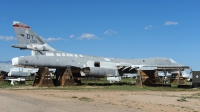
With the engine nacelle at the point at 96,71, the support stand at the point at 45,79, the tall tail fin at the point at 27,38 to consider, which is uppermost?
the tall tail fin at the point at 27,38

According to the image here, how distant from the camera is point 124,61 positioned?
43.0 meters

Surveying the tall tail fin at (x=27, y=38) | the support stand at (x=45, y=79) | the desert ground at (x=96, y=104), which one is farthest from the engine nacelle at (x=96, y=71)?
the desert ground at (x=96, y=104)

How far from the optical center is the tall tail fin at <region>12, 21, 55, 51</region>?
35.4m

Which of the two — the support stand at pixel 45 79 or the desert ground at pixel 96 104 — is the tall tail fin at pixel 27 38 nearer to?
the support stand at pixel 45 79

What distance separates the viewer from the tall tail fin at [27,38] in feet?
116

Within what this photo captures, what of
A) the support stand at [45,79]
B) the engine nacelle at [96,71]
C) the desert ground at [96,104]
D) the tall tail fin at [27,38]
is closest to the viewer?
the desert ground at [96,104]

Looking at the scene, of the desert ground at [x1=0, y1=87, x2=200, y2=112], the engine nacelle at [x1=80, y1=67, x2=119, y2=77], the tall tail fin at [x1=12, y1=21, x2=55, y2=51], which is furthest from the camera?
the engine nacelle at [x1=80, y1=67, x2=119, y2=77]

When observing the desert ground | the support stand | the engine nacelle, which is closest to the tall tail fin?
the support stand

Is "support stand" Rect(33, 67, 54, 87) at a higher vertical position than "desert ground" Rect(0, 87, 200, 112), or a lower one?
higher

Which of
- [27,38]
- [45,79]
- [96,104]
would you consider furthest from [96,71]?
[96,104]

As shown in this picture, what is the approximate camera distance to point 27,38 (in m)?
35.8

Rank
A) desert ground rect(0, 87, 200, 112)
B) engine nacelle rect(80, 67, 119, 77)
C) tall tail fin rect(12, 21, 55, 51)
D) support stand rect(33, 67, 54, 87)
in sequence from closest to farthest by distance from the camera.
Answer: desert ground rect(0, 87, 200, 112) < support stand rect(33, 67, 54, 87) < tall tail fin rect(12, 21, 55, 51) < engine nacelle rect(80, 67, 119, 77)

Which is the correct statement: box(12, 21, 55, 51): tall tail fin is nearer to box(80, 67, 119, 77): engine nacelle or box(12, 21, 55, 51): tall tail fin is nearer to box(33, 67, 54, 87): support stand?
box(33, 67, 54, 87): support stand

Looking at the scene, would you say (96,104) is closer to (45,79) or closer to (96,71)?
(45,79)
